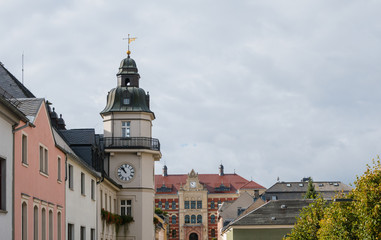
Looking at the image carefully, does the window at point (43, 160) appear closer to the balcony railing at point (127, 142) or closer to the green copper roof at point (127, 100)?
the balcony railing at point (127, 142)

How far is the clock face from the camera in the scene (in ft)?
181

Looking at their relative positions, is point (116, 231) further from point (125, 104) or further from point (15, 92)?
point (15, 92)

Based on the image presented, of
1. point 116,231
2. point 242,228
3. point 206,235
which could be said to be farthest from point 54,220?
point 206,235

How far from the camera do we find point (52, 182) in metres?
30.6

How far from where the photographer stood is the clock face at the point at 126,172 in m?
55.2

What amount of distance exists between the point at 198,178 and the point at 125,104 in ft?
393

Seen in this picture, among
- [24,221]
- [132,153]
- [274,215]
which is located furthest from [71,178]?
[274,215]

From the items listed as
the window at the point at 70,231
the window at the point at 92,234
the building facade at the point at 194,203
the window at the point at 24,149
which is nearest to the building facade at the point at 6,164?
the window at the point at 24,149

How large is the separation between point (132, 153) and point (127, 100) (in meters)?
4.45

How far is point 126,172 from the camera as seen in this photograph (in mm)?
55188

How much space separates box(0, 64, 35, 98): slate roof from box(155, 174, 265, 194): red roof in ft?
443

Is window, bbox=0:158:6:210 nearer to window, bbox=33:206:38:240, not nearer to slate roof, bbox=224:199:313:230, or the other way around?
window, bbox=33:206:38:240

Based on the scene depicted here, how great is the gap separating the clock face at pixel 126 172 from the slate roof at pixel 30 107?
27.3 m

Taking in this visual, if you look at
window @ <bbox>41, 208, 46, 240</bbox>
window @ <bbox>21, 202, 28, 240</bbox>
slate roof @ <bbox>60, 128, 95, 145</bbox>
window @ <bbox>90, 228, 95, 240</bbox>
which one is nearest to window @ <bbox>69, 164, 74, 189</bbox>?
window @ <bbox>41, 208, 46, 240</bbox>
